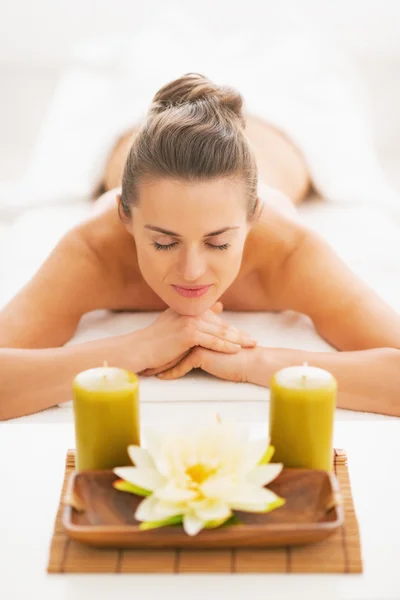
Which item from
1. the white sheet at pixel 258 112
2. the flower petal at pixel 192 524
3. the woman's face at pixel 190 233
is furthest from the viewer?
the white sheet at pixel 258 112

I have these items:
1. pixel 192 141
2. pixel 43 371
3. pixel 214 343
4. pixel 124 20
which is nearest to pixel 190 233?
pixel 192 141

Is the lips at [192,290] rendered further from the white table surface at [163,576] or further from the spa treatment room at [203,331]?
the white table surface at [163,576]

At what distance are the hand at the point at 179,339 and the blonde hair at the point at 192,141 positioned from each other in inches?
9.6

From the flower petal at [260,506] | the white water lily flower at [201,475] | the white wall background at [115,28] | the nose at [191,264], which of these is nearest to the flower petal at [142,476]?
the white water lily flower at [201,475]

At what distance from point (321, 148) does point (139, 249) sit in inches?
53.6

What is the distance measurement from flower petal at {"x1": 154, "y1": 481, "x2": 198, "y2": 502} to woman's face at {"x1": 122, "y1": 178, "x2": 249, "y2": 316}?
22.0 inches

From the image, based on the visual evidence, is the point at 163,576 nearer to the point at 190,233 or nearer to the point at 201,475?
the point at 201,475

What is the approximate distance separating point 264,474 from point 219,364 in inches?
24.3

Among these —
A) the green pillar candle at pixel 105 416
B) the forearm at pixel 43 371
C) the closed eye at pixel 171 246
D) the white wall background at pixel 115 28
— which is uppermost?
the white wall background at pixel 115 28

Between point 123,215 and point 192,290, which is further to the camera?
point 123,215

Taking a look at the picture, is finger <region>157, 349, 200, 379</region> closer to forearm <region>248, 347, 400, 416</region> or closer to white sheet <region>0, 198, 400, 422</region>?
white sheet <region>0, 198, 400, 422</region>

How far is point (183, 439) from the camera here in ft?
3.63

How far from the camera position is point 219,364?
1730mm

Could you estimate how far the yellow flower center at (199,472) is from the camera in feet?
3.53
